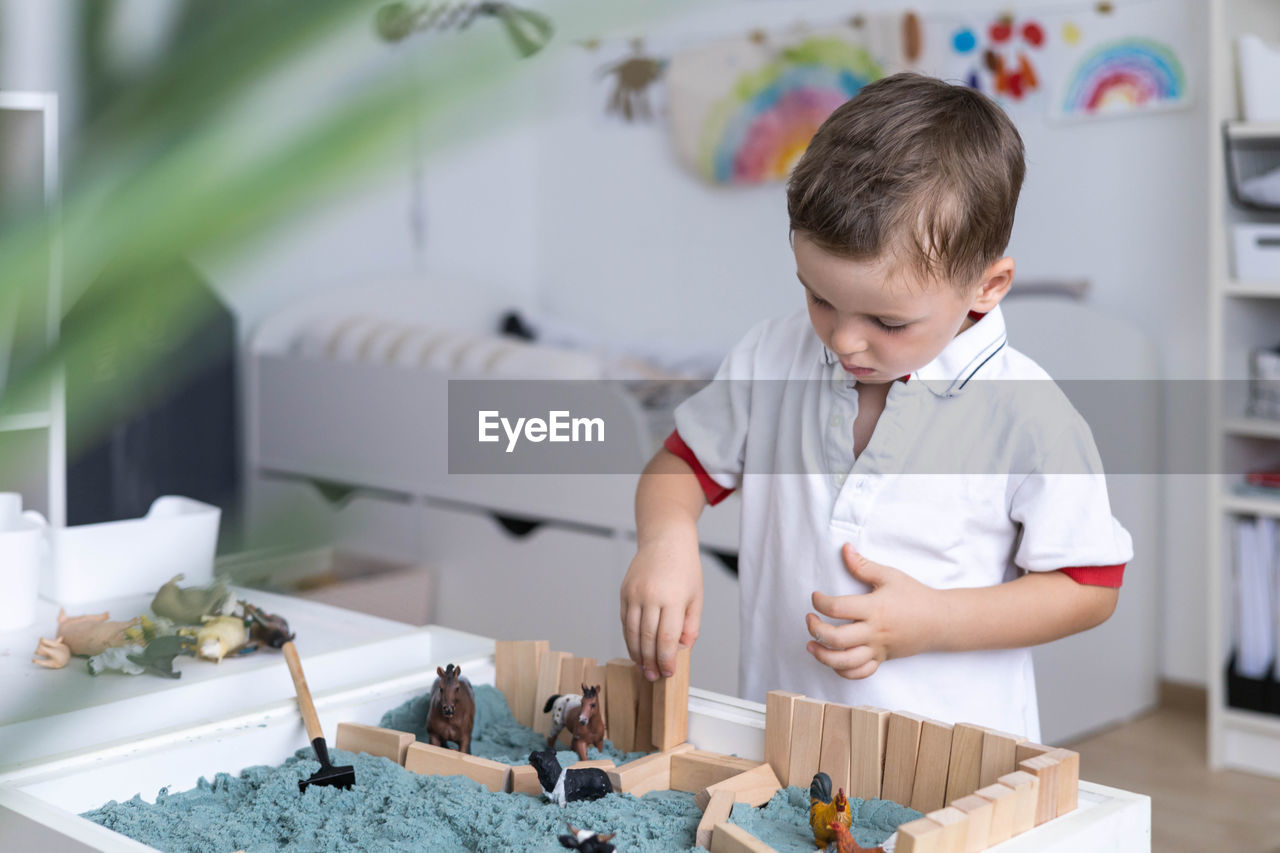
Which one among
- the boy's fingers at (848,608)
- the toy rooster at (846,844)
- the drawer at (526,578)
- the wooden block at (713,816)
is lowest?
the drawer at (526,578)

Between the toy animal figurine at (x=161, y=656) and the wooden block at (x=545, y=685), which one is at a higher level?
the toy animal figurine at (x=161, y=656)

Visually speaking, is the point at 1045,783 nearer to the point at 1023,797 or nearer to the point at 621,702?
the point at 1023,797

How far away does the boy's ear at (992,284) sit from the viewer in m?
0.78

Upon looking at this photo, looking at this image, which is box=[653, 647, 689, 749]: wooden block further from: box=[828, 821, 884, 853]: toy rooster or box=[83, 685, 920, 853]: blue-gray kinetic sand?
box=[828, 821, 884, 853]: toy rooster

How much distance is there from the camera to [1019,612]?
78 cm

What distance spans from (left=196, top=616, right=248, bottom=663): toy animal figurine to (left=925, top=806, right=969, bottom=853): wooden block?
0.52m

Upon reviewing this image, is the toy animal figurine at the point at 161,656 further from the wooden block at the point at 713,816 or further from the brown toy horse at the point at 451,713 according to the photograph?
the wooden block at the point at 713,816

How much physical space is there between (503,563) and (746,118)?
1289mm

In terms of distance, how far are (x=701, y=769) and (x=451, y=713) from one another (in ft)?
0.47

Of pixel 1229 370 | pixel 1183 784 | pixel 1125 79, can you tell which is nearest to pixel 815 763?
pixel 1183 784

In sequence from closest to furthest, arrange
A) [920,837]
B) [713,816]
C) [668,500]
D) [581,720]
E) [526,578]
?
[920,837] → [713,816] → [581,720] → [668,500] → [526,578]

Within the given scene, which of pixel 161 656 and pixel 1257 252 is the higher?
pixel 1257 252

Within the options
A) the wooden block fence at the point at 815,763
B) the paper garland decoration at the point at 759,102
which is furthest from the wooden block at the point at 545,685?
the paper garland decoration at the point at 759,102

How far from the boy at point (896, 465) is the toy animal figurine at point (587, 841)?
0.19 meters
